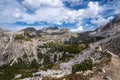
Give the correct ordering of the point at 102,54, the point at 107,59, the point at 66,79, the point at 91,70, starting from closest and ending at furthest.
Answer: the point at 66,79 < the point at 91,70 < the point at 107,59 < the point at 102,54

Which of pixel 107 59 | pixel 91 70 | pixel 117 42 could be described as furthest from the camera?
pixel 117 42

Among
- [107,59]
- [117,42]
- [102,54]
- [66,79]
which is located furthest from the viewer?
[117,42]

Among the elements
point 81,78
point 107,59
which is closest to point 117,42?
point 107,59

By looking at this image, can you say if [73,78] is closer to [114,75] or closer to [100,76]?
[100,76]

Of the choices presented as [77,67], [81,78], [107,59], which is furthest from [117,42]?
[81,78]

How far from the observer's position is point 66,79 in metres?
70.5

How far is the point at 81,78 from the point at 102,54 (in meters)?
32.5

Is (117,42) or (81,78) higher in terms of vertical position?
(117,42)

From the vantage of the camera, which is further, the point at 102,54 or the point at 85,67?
the point at 102,54

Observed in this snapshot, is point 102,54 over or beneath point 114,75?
over

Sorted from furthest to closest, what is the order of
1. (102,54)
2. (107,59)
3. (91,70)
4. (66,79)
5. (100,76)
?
1. (102,54)
2. (107,59)
3. (91,70)
4. (100,76)
5. (66,79)

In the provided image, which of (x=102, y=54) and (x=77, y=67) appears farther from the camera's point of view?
(x=102, y=54)

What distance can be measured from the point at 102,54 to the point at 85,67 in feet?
69.9

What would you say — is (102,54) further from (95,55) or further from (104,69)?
(104,69)
